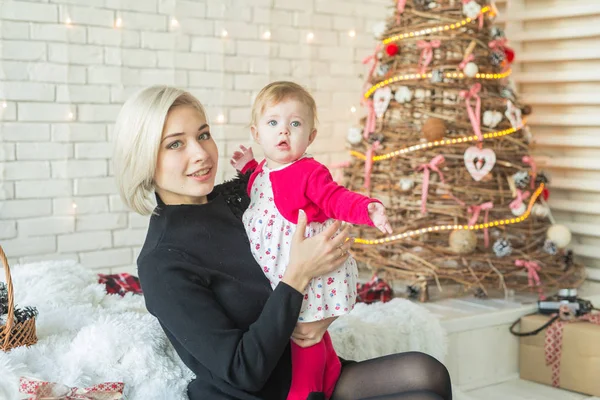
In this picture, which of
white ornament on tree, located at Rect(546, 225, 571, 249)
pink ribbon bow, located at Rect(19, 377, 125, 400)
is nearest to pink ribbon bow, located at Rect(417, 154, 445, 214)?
white ornament on tree, located at Rect(546, 225, 571, 249)

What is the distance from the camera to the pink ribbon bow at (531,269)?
3.35 metres

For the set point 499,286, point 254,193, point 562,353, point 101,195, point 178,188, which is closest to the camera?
point 178,188

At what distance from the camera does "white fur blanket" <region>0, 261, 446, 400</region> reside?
189 centimetres

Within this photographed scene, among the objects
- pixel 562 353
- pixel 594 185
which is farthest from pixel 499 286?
pixel 594 185

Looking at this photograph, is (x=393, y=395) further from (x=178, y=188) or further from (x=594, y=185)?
(x=594, y=185)

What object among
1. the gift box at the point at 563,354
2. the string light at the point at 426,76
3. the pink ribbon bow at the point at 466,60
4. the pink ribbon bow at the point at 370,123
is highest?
the pink ribbon bow at the point at 466,60

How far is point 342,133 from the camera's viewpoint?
454cm

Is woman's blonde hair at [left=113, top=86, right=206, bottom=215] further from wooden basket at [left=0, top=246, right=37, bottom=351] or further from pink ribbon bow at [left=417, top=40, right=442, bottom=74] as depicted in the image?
pink ribbon bow at [left=417, top=40, right=442, bottom=74]

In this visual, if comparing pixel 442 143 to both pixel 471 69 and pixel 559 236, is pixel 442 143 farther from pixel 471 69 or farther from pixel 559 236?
pixel 559 236

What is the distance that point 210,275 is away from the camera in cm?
175

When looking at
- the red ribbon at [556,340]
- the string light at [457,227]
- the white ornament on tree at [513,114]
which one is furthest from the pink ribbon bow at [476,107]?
the red ribbon at [556,340]

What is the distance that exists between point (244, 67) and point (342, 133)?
0.80 m

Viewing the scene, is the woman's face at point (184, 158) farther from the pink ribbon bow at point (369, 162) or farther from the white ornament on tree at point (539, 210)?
the white ornament on tree at point (539, 210)

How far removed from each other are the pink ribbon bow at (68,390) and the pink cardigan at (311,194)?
0.59 meters
